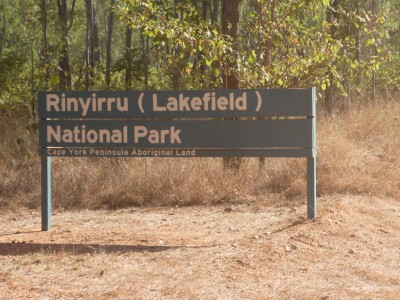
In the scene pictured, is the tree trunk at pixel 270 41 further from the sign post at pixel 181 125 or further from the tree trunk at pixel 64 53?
the tree trunk at pixel 64 53

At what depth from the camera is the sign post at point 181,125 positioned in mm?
6863

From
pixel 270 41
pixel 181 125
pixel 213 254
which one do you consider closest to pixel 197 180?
pixel 181 125

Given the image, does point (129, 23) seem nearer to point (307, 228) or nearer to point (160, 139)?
point (160, 139)

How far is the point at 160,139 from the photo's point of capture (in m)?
7.05

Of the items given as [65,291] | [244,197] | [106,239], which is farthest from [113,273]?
[244,197]

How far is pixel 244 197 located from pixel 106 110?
2513mm

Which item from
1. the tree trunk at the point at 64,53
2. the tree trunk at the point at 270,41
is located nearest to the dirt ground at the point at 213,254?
the tree trunk at the point at 270,41

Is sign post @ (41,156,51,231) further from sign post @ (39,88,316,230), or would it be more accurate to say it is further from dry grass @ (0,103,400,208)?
dry grass @ (0,103,400,208)

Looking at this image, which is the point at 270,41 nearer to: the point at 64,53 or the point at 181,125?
the point at 181,125

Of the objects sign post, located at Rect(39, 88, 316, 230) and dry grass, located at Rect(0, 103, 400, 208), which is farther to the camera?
dry grass, located at Rect(0, 103, 400, 208)

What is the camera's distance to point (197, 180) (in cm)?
903

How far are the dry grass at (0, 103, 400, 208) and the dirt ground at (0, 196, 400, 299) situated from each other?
1.70 ft

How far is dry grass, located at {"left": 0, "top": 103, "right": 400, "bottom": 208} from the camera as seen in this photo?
29.1ft

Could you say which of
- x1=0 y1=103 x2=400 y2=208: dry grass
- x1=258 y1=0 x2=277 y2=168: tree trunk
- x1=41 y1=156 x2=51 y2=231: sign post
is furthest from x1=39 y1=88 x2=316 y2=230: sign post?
x1=258 y1=0 x2=277 y2=168: tree trunk
